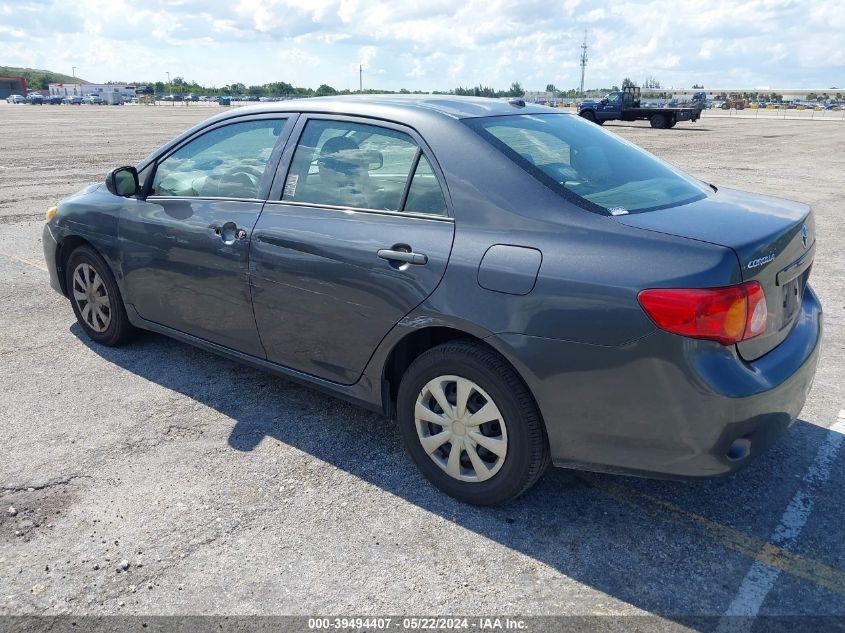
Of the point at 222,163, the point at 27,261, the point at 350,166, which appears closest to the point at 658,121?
the point at 27,261

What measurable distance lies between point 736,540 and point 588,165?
1738mm

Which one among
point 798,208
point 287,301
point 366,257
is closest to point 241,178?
point 287,301

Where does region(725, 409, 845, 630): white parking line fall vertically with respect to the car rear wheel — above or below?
below

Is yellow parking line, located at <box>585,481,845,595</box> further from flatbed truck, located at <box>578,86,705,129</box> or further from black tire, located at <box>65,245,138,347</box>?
flatbed truck, located at <box>578,86,705,129</box>

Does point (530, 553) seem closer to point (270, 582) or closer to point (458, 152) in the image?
point (270, 582)

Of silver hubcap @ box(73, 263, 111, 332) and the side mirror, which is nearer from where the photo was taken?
the side mirror

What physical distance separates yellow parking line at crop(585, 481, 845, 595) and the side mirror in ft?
10.4

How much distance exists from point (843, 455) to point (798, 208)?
126 centimetres

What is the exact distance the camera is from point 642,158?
11.9 ft

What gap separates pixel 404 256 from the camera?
9.75 ft

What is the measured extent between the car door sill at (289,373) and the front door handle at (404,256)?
0.63 m

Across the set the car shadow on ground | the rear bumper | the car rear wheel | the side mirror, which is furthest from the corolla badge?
the car rear wheel

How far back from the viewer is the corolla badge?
248 cm

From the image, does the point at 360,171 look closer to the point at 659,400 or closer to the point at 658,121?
the point at 659,400
